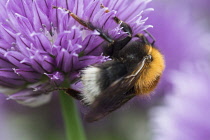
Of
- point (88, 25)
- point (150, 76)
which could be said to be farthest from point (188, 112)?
point (88, 25)

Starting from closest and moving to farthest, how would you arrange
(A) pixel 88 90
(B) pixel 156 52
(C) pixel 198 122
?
(A) pixel 88 90
(B) pixel 156 52
(C) pixel 198 122

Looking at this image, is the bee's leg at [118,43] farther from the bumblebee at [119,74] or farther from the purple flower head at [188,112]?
the purple flower head at [188,112]

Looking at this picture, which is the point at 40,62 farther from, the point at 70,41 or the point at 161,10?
the point at 161,10

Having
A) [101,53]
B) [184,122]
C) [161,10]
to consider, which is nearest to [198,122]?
[184,122]

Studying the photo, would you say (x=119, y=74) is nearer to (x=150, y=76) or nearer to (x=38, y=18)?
(x=150, y=76)

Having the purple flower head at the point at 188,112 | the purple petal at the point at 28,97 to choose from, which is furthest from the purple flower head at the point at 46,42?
the purple flower head at the point at 188,112
